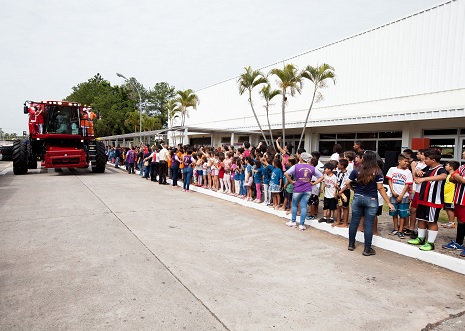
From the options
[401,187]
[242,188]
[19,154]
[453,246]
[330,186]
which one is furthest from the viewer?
[19,154]

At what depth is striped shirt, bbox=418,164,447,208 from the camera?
5.15m

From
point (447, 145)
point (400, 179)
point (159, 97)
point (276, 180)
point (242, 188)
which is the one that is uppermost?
point (159, 97)

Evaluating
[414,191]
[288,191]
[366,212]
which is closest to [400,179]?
[414,191]

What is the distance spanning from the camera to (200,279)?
4113 millimetres

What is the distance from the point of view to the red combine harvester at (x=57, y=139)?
49.1ft

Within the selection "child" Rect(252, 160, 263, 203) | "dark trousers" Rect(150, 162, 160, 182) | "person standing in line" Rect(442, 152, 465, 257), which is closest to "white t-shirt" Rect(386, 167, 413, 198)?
"person standing in line" Rect(442, 152, 465, 257)

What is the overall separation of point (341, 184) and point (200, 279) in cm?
390

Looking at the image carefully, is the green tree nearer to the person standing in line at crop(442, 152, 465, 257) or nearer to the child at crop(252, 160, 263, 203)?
the child at crop(252, 160, 263, 203)

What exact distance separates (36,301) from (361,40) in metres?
18.2

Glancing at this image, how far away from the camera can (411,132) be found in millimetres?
14062

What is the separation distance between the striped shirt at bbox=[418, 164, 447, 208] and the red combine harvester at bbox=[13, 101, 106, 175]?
47.2ft

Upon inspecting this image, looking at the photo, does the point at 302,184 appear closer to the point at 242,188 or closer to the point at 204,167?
the point at 242,188

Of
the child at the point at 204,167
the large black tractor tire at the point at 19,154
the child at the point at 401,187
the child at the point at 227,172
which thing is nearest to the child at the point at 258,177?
the child at the point at 227,172

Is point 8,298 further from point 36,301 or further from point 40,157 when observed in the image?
point 40,157
